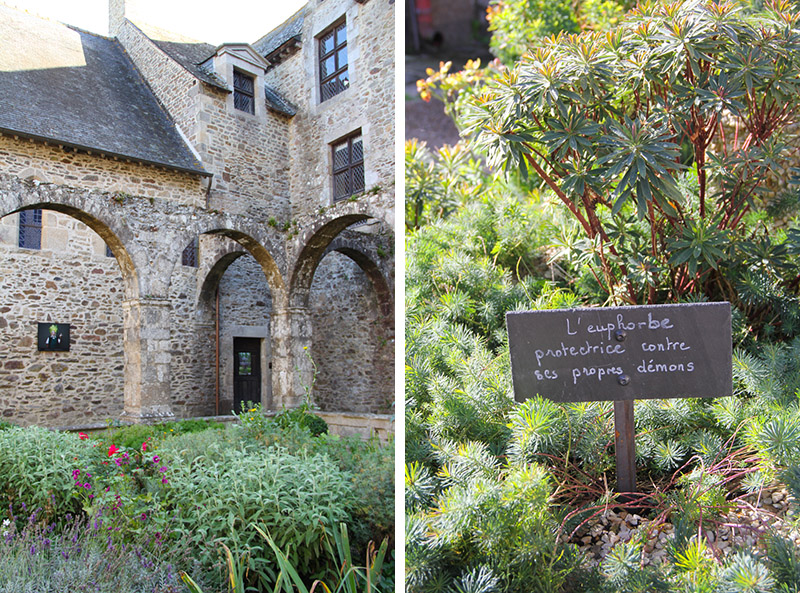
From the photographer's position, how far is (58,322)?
7.78 metres

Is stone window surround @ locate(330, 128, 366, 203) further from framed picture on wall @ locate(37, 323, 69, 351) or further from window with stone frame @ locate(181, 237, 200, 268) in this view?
framed picture on wall @ locate(37, 323, 69, 351)

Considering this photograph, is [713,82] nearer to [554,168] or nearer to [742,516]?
[554,168]

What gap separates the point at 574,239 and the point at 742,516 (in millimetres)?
1680

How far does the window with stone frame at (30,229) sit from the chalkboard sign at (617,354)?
7.71 m

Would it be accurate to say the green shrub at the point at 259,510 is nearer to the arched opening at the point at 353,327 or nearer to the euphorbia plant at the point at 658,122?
the euphorbia plant at the point at 658,122

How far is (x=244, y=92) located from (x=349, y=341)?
4430 mm

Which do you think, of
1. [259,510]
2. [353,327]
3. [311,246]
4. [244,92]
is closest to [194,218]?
[311,246]

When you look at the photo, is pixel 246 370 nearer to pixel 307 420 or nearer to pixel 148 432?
pixel 307 420

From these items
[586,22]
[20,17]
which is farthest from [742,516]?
[20,17]

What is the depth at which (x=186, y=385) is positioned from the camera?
343 inches

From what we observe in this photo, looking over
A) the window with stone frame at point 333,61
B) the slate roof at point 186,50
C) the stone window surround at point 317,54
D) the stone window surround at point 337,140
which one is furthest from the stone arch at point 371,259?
the slate roof at point 186,50

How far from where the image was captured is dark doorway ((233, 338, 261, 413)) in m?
9.52

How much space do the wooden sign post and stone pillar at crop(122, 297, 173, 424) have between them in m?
4.77

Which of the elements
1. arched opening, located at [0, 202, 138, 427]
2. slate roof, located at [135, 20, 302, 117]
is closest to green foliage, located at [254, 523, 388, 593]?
arched opening, located at [0, 202, 138, 427]
